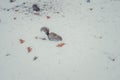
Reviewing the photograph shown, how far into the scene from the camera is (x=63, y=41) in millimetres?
4648

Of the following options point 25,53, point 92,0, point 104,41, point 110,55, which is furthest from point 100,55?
point 92,0

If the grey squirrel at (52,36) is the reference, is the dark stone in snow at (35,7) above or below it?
above

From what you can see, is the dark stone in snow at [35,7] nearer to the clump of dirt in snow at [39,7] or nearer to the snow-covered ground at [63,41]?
the clump of dirt in snow at [39,7]

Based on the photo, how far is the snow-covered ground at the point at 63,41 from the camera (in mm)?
3795

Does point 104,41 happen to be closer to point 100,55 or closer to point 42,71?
point 100,55

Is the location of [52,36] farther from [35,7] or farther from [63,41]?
[35,7]

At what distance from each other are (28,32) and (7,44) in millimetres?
760

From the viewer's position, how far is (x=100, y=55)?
4066 mm

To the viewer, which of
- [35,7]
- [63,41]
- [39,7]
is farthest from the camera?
[39,7]

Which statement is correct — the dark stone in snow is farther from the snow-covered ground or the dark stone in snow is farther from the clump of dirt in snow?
the snow-covered ground

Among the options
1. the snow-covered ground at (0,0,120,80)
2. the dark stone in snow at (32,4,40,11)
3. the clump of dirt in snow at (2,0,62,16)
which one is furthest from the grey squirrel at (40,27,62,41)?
the dark stone in snow at (32,4,40,11)

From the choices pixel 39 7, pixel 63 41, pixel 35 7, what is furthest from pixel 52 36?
pixel 39 7

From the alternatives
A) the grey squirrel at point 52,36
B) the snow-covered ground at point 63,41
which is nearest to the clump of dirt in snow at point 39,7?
the snow-covered ground at point 63,41

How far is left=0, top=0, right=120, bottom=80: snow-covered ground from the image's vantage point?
3.80m
